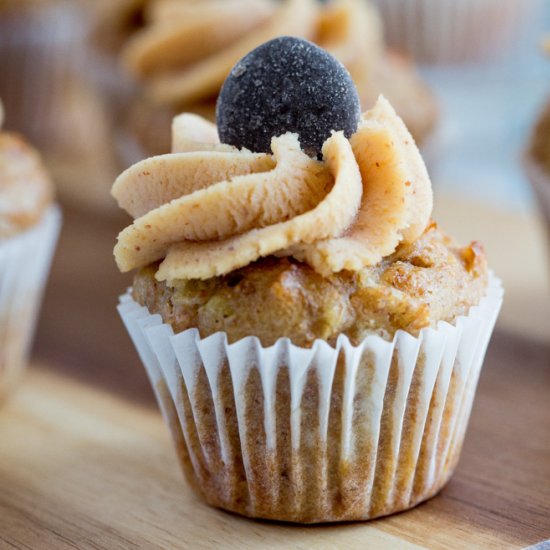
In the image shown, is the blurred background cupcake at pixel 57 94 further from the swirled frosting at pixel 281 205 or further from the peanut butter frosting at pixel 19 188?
the swirled frosting at pixel 281 205

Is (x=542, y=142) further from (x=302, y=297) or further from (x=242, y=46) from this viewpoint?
(x=302, y=297)

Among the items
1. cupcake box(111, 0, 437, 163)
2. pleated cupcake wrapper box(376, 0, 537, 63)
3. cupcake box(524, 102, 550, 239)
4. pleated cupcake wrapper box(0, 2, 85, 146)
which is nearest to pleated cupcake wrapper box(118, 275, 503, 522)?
cupcake box(524, 102, 550, 239)

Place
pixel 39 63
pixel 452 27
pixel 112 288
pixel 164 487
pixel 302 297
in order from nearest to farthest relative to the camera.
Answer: pixel 302 297 < pixel 164 487 < pixel 112 288 < pixel 39 63 < pixel 452 27

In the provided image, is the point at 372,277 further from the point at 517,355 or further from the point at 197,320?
the point at 517,355

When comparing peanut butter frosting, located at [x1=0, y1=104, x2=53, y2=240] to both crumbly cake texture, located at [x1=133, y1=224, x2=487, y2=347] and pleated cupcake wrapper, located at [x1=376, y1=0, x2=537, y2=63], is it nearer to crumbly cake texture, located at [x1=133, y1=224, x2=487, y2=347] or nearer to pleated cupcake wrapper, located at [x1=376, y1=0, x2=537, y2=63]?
crumbly cake texture, located at [x1=133, y1=224, x2=487, y2=347]

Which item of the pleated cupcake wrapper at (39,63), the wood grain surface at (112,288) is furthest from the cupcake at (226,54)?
the pleated cupcake wrapper at (39,63)

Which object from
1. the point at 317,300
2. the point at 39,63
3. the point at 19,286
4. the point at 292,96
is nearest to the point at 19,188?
the point at 19,286

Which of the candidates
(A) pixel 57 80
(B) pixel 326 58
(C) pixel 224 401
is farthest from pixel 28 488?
(A) pixel 57 80
